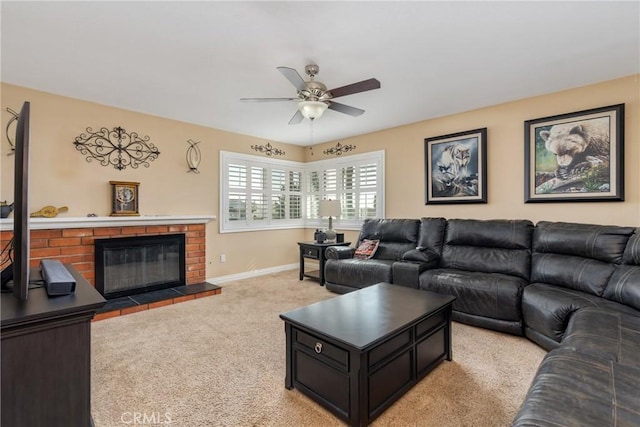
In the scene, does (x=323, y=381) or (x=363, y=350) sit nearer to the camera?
(x=363, y=350)

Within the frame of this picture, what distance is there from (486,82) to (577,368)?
2.84 metres

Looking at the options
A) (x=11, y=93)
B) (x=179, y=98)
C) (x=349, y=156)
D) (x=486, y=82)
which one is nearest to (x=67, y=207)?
(x=11, y=93)

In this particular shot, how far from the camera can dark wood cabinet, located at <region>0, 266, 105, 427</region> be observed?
3.42ft

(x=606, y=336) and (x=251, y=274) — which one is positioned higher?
(x=606, y=336)

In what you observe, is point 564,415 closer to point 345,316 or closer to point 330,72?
point 345,316

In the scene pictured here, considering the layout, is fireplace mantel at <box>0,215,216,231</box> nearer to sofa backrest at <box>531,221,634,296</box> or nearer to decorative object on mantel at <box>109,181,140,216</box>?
decorative object on mantel at <box>109,181,140,216</box>

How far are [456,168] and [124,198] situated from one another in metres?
4.43

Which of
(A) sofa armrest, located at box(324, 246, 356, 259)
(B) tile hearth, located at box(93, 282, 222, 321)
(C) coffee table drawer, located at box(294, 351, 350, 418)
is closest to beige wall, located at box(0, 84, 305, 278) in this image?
(B) tile hearth, located at box(93, 282, 222, 321)

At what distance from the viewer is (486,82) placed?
3.23 meters

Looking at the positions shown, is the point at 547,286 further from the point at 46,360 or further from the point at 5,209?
the point at 5,209

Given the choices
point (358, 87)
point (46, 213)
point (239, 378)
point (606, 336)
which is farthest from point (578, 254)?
point (46, 213)

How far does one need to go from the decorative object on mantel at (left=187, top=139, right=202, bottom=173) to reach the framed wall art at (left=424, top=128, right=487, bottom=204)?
3.43 metres

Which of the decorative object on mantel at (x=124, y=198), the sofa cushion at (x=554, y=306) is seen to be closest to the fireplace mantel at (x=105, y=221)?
the decorative object on mantel at (x=124, y=198)

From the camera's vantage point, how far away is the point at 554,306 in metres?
2.46
